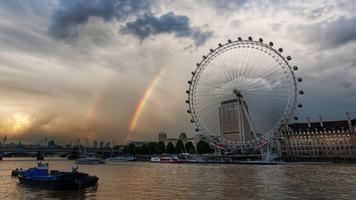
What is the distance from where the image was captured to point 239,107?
84562 mm

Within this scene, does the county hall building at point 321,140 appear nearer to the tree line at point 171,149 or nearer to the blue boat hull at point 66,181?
the tree line at point 171,149

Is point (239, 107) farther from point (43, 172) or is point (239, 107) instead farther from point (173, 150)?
point (173, 150)

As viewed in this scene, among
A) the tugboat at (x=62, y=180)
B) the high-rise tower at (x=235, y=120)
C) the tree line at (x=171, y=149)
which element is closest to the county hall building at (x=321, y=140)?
the high-rise tower at (x=235, y=120)

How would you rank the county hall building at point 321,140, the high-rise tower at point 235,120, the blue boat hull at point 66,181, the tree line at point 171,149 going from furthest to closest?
the tree line at point 171,149
the county hall building at point 321,140
the high-rise tower at point 235,120
the blue boat hull at point 66,181

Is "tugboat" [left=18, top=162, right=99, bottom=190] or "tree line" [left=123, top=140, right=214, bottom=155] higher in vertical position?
"tree line" [left=123, top=140, right=214, bottom=155]

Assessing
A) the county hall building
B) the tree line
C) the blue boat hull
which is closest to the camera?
the blue boat hull

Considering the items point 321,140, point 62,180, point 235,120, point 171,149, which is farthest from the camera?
point 171,149

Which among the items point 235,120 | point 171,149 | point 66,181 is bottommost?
point 66,181

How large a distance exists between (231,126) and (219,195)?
106 m

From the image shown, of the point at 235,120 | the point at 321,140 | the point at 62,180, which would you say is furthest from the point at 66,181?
the point at 321,140

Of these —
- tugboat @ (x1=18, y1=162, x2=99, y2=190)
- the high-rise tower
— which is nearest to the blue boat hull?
tugboat @ (x1=18, y1=162, x2=99, y2=190)

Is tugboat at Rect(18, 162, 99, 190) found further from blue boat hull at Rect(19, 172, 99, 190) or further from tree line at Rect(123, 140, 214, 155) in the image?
tree line at Rect(123, 140, 214, 155)

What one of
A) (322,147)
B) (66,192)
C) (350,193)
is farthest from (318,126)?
(66,192)

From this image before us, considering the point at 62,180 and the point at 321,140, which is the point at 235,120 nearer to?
the point at 321,140
